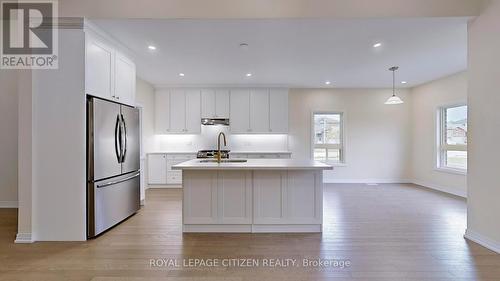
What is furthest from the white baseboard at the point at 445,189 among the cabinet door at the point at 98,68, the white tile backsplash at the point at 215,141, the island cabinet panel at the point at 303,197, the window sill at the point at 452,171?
the cabinet door at the point at 98,68

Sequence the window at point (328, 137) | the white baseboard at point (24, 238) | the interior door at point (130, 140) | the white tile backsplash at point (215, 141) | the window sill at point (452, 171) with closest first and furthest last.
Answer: the white baseboard at point (24, 238), the interior door at point (130, 140), the window sill at point (452, 171), the white tile backsplash at point (215, 141), the window at point (328, 137)

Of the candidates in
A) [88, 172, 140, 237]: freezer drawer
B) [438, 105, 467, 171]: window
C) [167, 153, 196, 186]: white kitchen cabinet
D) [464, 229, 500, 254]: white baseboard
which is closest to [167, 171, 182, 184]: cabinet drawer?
[167, 153, 196, 186]: white kitchen cabinet

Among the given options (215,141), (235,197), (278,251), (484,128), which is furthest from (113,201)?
(484,128)

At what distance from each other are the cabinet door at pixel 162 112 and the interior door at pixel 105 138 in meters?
3.05

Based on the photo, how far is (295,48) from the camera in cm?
395

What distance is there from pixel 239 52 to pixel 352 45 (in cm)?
177

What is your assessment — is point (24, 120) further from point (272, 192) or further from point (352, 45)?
point (352, 45)

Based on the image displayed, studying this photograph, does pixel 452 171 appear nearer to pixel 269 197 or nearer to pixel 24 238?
pixel 269 197

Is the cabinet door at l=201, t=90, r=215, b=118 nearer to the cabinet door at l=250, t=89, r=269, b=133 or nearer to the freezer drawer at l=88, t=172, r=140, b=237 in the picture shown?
the cabinet door at l=250, t=89, r=269, b=133

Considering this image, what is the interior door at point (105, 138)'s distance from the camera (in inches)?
122

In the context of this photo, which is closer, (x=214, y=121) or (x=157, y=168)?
(x=157, y=168)

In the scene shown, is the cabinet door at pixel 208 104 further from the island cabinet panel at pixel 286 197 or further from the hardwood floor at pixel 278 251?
the island cabinet panel at pixel 286 197

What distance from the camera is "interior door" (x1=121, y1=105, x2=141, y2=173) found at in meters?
3.72

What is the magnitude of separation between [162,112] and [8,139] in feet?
9.90
